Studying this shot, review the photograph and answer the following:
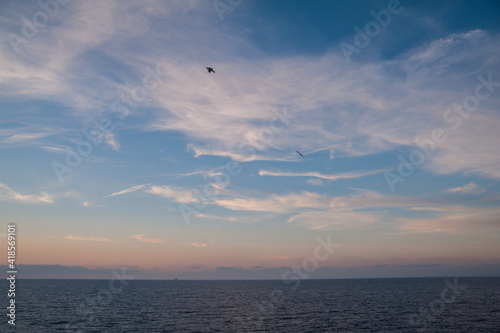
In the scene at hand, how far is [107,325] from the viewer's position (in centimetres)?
6988

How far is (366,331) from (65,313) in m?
82.2

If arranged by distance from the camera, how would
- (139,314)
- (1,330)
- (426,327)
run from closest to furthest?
1. (1,330)
2. (426,327)
3. (139,314)

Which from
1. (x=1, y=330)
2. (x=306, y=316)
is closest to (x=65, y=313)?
(x=1, y=330)

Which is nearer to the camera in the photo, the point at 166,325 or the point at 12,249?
the point at 12,249

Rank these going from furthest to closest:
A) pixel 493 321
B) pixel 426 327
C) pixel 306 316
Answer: pixel 306 316
pixel 493 321
pixel 426 327

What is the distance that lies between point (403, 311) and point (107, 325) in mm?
82014

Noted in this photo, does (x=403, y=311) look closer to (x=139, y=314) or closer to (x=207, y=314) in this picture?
(x=207, y=314)

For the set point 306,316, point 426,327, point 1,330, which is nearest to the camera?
point 1,330

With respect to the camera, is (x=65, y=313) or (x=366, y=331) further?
(x=65, y=313)

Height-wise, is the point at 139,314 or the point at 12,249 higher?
the point at 12,249

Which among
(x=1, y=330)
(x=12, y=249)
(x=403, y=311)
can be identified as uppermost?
(x=12, y=249)

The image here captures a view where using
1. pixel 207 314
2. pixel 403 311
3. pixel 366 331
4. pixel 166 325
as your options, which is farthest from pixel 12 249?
pixel 403 311

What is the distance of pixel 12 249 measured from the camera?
1622 inches

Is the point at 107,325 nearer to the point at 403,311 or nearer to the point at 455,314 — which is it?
the point at 403,311
